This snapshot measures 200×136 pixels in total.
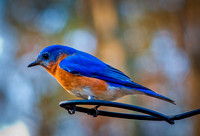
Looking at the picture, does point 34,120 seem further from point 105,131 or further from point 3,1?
point 3,1

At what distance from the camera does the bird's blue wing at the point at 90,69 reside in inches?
113

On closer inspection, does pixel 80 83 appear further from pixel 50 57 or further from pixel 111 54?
pixel 111 54

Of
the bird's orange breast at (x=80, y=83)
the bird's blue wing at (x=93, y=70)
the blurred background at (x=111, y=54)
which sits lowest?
the bird's orange breast at (x=80, y=83)

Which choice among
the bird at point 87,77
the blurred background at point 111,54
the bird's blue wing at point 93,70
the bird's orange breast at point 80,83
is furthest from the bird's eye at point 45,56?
the blurred background at point 111,54

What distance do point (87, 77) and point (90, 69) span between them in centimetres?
25

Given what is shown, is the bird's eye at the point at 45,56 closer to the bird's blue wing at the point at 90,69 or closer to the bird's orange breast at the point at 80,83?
the bird's blue wing at the point at 90,69

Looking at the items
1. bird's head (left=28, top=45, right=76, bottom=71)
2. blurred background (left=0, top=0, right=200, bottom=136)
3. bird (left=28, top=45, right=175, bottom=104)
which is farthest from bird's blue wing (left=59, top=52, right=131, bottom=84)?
blurred background (left=0, top=0, right=200, bottom=136)

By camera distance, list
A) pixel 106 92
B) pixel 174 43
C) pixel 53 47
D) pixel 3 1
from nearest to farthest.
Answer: pixel 106 92
pixel 53 47
pixel 174 43
pixel 3 1

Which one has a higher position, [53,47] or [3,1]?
[3,1]

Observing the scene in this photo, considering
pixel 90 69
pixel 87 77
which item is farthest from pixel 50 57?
pixel 87 77

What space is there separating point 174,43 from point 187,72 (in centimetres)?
93

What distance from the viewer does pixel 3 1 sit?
8.12 meters

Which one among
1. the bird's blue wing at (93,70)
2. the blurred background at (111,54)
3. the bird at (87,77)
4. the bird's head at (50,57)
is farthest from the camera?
the blurred background at (111,54)

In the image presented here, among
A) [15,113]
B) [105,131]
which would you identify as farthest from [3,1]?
[105,131]
